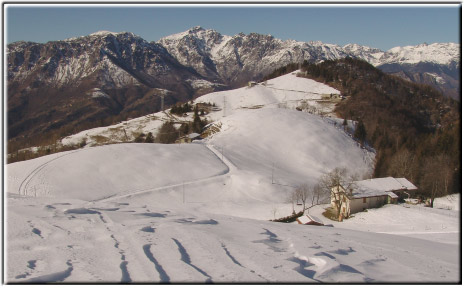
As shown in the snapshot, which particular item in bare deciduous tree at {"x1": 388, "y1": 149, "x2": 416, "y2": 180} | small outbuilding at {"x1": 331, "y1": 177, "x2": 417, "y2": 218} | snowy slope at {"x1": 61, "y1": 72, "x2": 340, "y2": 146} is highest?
snowy slope at {"x1": 61, "y1": 72, "x2": 340, "y2": 146}

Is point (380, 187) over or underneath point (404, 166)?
underneath

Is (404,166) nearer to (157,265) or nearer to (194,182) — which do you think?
(194,182)

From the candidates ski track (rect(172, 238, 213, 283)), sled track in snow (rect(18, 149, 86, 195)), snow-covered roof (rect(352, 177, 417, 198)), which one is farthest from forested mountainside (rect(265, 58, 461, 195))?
sled track in snow (rect(18, 149, 86, 195))

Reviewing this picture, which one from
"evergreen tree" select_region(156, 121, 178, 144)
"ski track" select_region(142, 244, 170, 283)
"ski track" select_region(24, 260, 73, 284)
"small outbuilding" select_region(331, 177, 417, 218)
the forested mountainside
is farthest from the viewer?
"evergreen tree" select_region(156, 121, 178, 144)

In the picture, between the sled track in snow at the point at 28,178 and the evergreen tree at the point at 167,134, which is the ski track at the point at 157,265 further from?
the evergreen tree at the point at 167,134

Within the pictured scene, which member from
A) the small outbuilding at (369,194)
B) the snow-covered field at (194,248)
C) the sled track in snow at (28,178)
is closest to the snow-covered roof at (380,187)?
the small outbuilding at (369,194)

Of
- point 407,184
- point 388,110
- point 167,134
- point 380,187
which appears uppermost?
point 388,110

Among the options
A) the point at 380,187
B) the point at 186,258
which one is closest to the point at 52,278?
the point at 186,258

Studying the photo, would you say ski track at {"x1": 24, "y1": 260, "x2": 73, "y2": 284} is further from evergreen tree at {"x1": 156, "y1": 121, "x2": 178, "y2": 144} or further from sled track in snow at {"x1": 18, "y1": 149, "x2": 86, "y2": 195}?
evergreen tree at {"x1": 156, "y1": 121, "x2": 178, "y2": 144}
